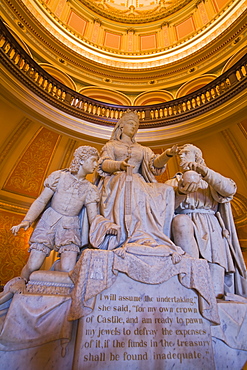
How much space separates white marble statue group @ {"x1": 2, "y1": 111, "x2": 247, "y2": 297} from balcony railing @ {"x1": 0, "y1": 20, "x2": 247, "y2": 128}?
4.52 meters

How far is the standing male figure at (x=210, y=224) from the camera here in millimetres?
1922

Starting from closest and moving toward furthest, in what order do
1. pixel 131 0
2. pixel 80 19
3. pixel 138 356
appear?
pixel 138 356
pixel 80 19
pixel 131 0

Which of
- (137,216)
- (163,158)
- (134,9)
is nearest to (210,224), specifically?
(137,216)

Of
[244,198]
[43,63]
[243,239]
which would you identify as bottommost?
[243,239]

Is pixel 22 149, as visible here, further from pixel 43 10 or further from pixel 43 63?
pixel 43 10

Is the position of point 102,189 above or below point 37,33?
below

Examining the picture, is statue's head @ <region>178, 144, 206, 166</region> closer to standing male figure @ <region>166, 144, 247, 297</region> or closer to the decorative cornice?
standing male figure @ <region>166, 144, 247, 297</region>

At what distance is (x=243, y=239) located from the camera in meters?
8.10

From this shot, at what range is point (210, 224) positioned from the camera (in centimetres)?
210

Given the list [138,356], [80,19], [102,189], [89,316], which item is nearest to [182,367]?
[138,356]

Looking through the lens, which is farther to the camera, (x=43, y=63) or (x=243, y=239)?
(x=43, y=63)

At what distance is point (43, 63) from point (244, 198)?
377 inches

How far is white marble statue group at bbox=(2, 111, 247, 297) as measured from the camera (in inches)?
74.3

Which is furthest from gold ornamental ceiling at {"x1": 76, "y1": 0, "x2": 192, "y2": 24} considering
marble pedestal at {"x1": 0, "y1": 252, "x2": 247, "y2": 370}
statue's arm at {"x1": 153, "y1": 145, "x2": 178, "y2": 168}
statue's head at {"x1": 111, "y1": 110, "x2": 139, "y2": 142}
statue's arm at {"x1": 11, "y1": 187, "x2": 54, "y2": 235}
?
marble pedestal at {"x1": 0, "y1": 252, "x2": 247, "y2": 370}
